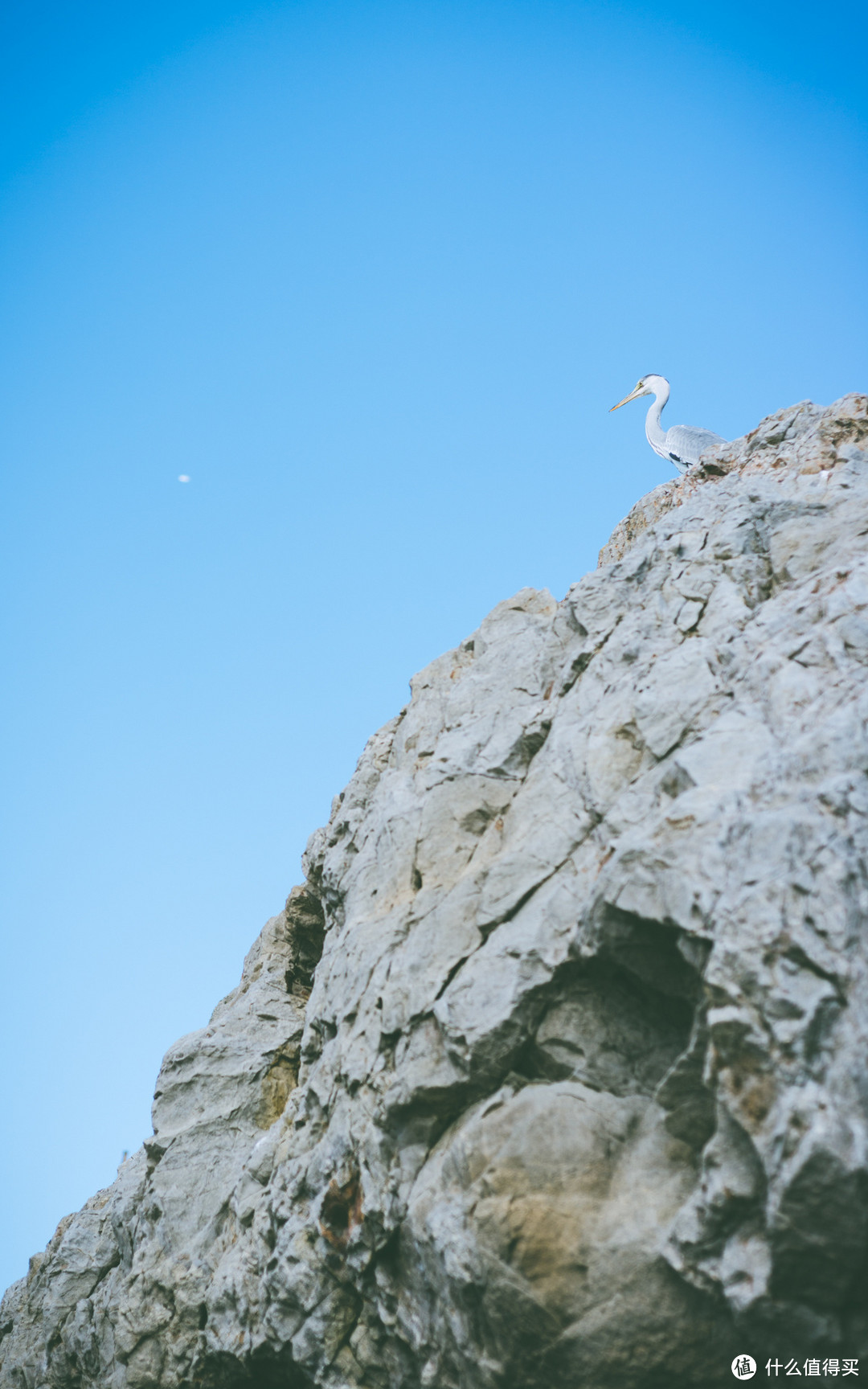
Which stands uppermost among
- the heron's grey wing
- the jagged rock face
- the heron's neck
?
the heron's neck

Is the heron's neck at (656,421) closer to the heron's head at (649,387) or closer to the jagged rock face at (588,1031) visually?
the heron's head at (649,387)

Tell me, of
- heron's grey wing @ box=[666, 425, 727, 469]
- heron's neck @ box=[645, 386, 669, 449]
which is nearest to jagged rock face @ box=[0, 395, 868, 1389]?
heron's grey wing @ box=[666, 425, 727, 469]

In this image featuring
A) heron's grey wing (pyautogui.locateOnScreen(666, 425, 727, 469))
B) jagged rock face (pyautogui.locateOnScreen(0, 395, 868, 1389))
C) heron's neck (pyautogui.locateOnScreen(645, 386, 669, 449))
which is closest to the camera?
jagged rock face (pyautogui.locateOnScreen(0, 395, 868, 1389))

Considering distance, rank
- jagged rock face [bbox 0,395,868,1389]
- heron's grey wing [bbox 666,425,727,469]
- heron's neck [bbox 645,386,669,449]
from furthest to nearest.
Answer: heron's neck [bbox 645,386,669,449] < heron's grey wing [bbox 666,425,727,469] < jagged rock face [bbox 0,395,868,1389]

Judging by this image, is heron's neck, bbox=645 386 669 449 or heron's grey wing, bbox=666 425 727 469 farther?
heron's neck, bbox=645 386 669 449

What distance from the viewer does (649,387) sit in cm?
3225

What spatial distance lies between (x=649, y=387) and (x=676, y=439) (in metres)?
7.80

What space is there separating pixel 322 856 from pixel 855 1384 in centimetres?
1462

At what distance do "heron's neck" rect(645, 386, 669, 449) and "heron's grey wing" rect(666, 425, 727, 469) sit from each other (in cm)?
105

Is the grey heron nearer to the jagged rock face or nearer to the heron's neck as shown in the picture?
the heron's neck

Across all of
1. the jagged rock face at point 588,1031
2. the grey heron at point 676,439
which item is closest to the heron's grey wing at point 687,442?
the grey heron at point 676,439

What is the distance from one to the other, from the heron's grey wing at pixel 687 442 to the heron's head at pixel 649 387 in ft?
20.6

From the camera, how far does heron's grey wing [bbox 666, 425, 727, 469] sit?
2477 cm

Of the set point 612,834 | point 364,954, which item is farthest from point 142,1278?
point 612,834
